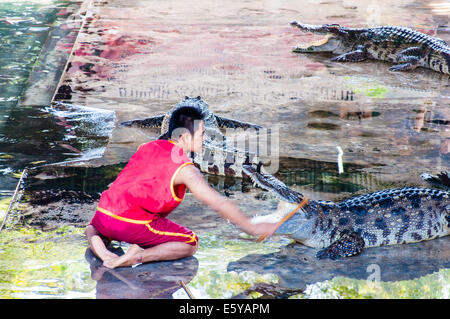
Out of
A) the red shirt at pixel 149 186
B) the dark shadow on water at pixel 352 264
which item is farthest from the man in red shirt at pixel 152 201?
the dark shadow on water at pixel 352 264

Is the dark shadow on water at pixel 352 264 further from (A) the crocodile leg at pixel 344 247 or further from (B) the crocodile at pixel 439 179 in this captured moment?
(B) the crocodile at pixel 439 179

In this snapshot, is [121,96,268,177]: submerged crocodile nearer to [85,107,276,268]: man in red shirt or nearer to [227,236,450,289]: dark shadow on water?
[85,107,276,268]: man in red shirt

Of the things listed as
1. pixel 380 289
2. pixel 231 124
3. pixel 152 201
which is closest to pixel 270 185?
pixel 152 201

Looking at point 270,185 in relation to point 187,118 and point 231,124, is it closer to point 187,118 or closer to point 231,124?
point 187,118

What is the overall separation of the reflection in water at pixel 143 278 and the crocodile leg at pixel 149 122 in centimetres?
255

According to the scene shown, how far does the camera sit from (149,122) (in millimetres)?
5969

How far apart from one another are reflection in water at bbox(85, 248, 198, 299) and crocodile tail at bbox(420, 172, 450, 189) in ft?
6.84

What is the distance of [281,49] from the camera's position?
29.6ft

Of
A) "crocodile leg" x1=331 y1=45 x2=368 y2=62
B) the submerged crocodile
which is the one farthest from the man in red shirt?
"crocodile leg" x1=331 y1=45 x2=368 y2=62

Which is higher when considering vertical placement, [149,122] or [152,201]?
[152,201]

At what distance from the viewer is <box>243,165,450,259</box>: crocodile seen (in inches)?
147

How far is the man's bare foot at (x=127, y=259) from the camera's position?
11.0ft

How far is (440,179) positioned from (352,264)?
4.78ft
